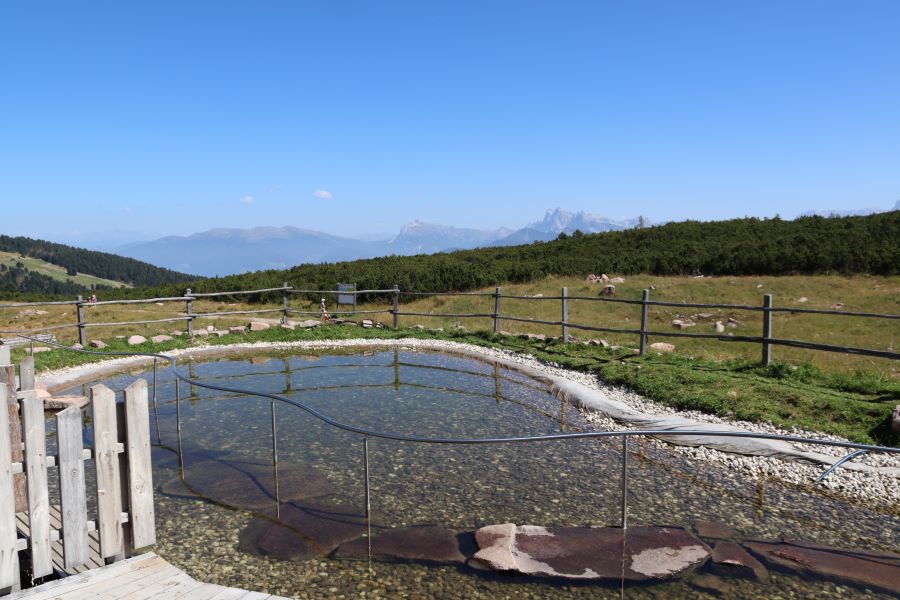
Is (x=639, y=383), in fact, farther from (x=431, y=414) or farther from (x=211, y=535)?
(x=211, y=535)

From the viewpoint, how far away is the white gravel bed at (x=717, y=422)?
6.67 metres

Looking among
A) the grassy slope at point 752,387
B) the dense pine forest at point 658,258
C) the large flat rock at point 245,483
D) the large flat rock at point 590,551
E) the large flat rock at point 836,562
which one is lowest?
the large flat rock at point 836,562

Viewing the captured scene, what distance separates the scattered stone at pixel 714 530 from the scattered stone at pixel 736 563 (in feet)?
0.50

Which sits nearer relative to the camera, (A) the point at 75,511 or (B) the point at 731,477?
(A) the point at 75,511

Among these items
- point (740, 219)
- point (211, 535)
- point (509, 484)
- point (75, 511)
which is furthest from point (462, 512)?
point (740, 219)

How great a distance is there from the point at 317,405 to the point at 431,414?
2.13 m

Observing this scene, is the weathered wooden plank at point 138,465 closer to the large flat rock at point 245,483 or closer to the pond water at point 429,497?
the pond water at point 429,497

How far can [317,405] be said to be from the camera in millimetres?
10328

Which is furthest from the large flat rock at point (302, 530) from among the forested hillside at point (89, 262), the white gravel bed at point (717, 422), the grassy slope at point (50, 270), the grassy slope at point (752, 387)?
the grassy slope at point (50, 270)

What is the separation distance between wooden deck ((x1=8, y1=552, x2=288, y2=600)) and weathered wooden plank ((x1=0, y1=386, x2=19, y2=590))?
18 cm

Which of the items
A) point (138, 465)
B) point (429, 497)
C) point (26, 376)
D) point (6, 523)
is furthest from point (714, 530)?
point (26, 376)

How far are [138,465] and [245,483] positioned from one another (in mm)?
2796

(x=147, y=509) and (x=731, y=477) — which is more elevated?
(x=147, y=509)

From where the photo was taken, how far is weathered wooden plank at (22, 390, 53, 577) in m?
3.84
